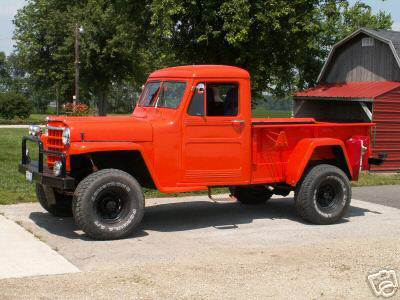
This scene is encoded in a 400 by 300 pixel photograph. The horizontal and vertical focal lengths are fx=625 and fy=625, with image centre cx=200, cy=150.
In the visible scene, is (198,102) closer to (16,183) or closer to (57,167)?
(57,167)

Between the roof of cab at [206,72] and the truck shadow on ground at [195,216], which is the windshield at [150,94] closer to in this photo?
the roof of cab at [206,72]

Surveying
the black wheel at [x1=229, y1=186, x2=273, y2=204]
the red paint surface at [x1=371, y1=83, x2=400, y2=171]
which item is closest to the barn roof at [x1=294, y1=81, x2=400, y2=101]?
the red paint surface at [x1=371, y1=83, x2=400, y2=171]

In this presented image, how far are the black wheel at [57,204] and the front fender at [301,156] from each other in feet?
11.1

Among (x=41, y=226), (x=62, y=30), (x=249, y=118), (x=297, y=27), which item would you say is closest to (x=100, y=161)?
(x=41, y=226)

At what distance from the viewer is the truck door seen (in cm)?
879

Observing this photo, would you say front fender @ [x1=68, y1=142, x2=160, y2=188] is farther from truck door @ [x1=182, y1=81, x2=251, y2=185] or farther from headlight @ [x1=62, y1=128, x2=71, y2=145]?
truck door @ [x1=182, y1=81, x2=251, y2=185]

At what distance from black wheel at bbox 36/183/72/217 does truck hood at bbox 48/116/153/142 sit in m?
1.28

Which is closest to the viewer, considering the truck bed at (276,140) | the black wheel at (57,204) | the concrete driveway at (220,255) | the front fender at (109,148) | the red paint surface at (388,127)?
the concrete driveway at (220,255)

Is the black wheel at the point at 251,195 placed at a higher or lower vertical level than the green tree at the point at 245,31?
lower

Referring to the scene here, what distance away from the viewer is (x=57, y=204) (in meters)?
9.42

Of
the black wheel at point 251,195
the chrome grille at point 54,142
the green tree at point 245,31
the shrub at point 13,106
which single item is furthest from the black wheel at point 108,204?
the shrub at point 13,106

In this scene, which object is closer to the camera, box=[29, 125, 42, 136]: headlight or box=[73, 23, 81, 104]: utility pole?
box=[29, 125, 42, 136]: headlight

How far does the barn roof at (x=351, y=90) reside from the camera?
19.5 metres

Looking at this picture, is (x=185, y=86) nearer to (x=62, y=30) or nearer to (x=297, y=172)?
(x=297, y=172)
